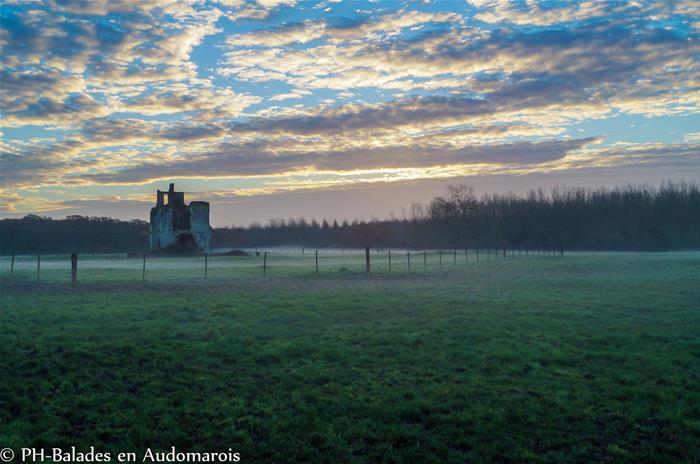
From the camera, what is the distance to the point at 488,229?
13850 centimetres

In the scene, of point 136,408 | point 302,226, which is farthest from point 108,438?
point 302,226

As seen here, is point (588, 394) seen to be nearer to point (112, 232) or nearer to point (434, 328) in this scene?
point (434, 328)

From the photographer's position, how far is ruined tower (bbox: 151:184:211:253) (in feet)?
218

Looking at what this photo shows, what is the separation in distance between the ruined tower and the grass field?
164ft

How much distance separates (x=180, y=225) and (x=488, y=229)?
91.9 meters

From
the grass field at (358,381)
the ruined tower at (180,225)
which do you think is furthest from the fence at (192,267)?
the grass field at (358,381)

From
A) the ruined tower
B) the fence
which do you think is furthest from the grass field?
the ruined tower

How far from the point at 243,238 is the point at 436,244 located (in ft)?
205

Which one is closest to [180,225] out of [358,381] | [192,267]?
[192,267]

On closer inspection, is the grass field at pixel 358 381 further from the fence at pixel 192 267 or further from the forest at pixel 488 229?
the forest at pixel 488 229

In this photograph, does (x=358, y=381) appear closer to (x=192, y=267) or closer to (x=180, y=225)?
(x=192, y=267)

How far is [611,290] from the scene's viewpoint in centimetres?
2344

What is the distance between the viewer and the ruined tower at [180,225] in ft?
218

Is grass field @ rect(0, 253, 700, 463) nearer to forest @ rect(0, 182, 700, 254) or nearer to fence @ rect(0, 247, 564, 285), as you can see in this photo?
fence @ rect(0, 247, 564, 285)
